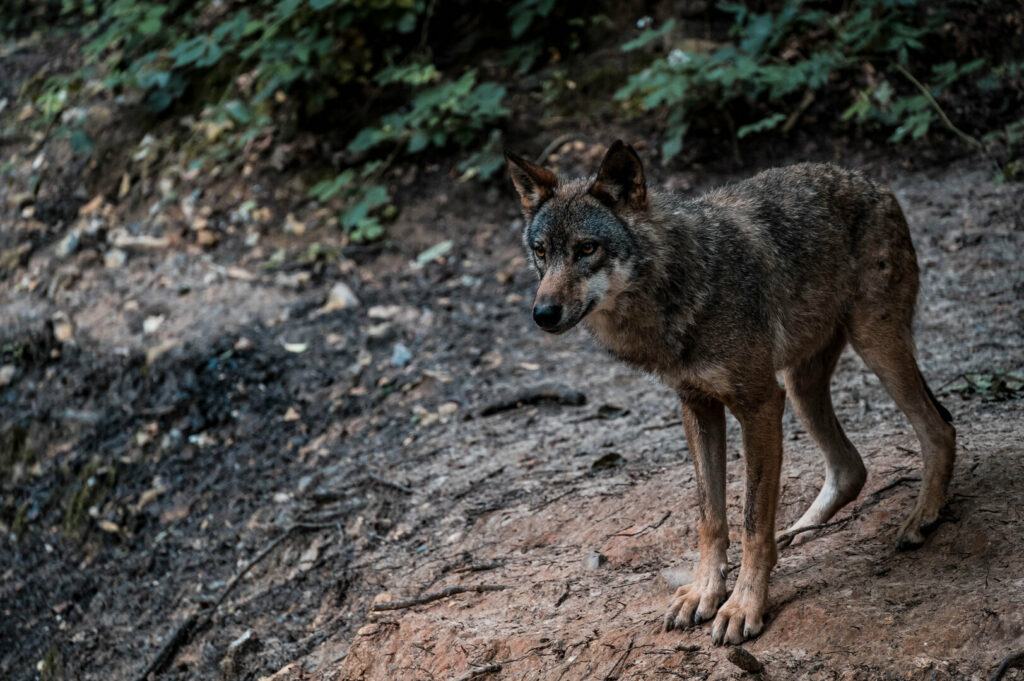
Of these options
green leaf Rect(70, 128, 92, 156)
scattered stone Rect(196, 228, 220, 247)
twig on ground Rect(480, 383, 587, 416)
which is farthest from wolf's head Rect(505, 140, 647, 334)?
green leaf Rect(70, 128, 92, 156)

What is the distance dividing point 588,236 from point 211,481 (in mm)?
4211

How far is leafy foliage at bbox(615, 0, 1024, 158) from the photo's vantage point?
820 cm

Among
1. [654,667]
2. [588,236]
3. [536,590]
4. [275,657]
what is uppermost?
[588,236]

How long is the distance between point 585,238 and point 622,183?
0.34m

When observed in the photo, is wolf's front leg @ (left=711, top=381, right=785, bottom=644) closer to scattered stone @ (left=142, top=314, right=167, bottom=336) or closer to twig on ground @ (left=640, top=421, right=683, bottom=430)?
twig on ground @ (left=640, top=421, right=683, bottom=430)

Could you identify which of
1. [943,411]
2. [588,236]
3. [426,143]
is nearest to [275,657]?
[588,236]

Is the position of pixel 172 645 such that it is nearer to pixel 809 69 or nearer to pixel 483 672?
pixel 483 672

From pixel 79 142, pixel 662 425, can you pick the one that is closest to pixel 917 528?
pixel 662 425

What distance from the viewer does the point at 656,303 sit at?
13.2 feet

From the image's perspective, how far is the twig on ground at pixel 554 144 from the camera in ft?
30.3

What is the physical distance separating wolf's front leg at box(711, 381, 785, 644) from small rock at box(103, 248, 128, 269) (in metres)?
7.30

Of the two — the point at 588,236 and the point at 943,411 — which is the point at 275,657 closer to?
the point at 588,236

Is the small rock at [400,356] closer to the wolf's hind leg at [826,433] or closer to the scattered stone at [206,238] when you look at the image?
the scattered stone at [206,238]

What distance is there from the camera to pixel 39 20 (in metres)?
12.9
